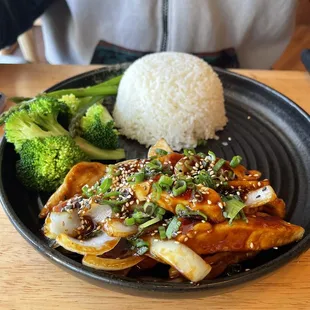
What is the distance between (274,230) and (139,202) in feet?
1.25

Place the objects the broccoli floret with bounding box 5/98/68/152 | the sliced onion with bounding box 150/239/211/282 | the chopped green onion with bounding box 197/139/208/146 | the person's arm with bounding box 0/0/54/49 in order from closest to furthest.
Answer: the sliced onion with bounding box 150/239/211/282 → the broccoli floret with bounding box 5/98/68/152 → the chopped green onion with bounding box 197/139/208/146 → the person's arm with bounding box 0/0/54/49

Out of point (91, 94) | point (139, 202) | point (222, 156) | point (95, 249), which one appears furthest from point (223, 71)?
point (95, 249)

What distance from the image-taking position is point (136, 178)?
1236 mm

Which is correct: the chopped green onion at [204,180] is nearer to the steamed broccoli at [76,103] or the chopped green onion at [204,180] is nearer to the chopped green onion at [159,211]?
the chopped green onion at [159,211]

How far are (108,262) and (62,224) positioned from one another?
182 mm

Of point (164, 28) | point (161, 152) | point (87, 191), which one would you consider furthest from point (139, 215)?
point (164, 28)

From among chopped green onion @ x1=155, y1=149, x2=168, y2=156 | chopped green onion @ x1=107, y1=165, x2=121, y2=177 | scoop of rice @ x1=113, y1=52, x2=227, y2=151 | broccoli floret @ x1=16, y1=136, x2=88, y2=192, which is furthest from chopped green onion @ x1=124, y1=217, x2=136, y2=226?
scoop of rice @ x1=113, y1=52, x2=227, y2=151

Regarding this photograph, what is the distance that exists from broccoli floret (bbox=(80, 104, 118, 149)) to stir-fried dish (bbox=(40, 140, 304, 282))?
0.40m

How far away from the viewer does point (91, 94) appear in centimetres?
188

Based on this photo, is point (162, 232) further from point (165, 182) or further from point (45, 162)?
point (45, 162)

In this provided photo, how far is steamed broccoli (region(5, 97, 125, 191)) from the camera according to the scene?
148 centimetres

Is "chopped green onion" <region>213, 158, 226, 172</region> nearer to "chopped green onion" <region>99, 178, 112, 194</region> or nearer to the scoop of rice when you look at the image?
"chopped green onion" <region>99, 178, 112, 194</region>

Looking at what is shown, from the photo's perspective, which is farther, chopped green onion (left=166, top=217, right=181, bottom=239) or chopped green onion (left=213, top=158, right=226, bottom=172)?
chopped green onion (left=213, top=158, right=226, bottom=172)

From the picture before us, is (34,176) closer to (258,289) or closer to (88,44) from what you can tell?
(258,289)
